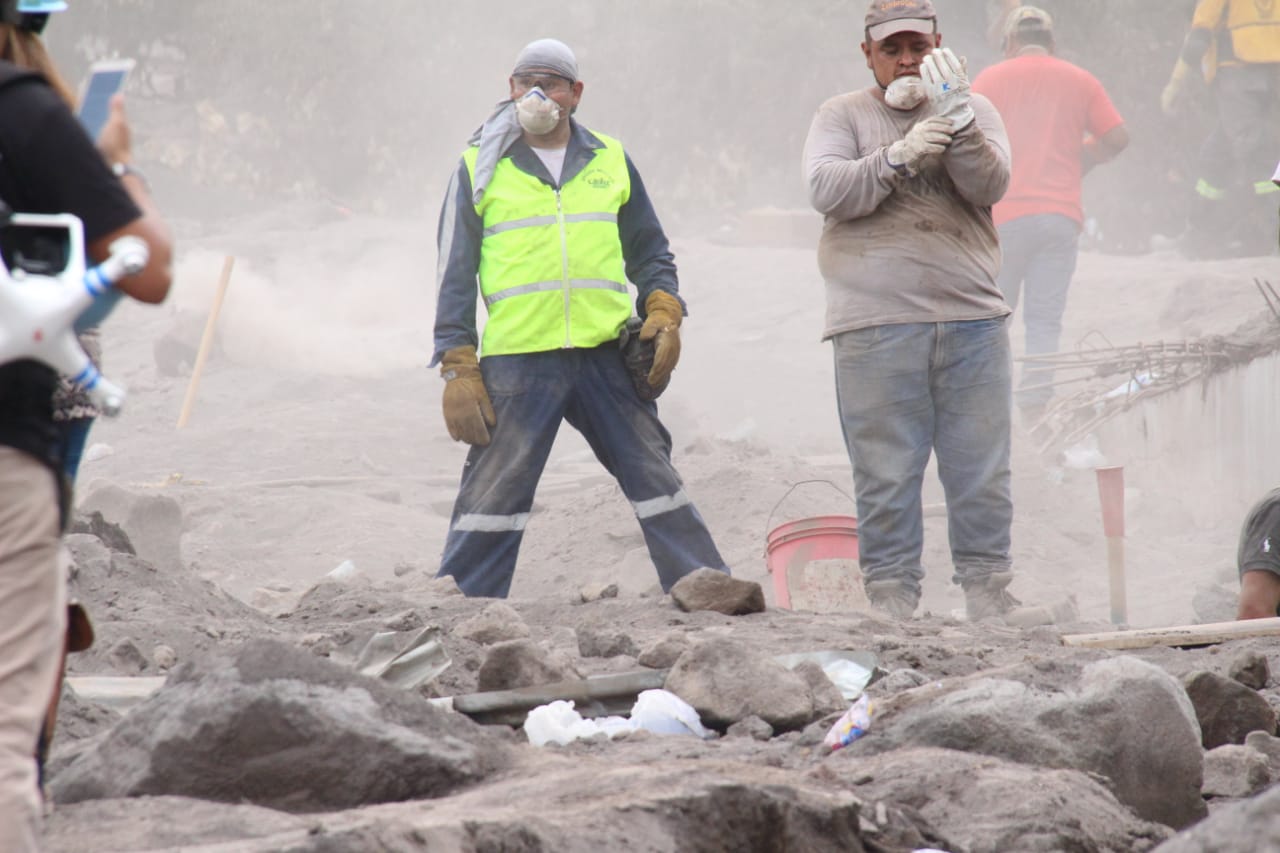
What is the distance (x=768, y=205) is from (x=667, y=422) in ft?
32.0

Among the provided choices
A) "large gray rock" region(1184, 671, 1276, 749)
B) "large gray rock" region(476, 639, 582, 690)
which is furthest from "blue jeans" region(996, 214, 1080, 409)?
"large gray rock" region(476, 639, 582, 690)

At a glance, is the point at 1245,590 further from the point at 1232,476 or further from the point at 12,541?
the point at 1232,476

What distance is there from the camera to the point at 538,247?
533 centimetres

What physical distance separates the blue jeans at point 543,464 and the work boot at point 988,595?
859mm

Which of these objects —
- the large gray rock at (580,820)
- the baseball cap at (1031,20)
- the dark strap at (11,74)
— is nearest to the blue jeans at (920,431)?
the large gray rock at (580,820)

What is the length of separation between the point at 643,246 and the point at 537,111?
66 cm

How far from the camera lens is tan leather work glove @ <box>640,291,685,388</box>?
5316 millimetres

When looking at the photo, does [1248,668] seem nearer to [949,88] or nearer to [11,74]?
[949,88]

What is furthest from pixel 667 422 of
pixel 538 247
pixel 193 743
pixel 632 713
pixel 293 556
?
pixel 193 743

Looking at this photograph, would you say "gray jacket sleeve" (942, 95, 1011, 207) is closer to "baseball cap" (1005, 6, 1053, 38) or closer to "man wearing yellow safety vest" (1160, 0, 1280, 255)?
"baseball cap" (1005, 6, 1053, 38)

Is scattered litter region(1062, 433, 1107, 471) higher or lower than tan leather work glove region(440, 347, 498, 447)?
lower

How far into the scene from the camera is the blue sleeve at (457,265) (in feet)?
17.6

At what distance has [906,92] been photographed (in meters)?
5.14

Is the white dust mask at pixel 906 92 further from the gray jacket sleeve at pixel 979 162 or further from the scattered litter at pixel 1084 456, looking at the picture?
the scattered litter at pixel 1084 456
